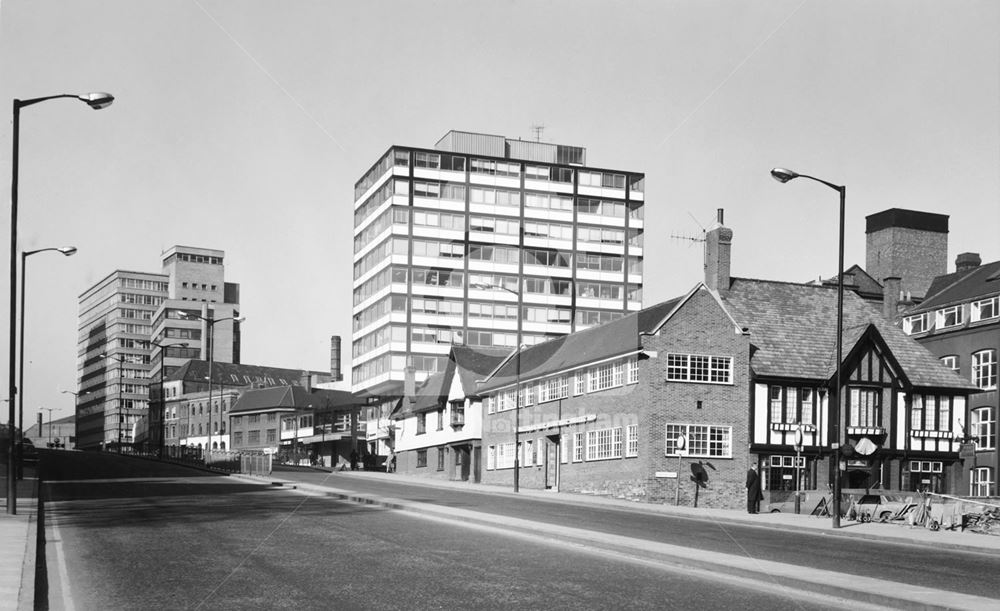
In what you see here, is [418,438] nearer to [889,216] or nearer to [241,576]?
[889,216]

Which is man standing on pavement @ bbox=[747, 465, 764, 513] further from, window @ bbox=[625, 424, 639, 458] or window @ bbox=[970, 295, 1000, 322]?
window @ bbox=[970, 295, 1000, 322]

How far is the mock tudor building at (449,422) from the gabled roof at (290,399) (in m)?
36.6

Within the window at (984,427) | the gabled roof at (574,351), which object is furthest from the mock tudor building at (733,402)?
the window at (984,427)

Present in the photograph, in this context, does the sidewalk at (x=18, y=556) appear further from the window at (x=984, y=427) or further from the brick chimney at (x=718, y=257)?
the window at (x=984, y=427)

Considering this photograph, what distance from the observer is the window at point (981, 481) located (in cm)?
6644

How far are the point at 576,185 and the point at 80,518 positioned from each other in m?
111

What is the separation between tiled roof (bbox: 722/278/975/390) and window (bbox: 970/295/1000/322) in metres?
7.02

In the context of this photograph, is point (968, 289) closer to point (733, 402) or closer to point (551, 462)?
point (733, 402)

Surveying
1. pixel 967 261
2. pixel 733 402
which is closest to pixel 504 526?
pixel 733 402

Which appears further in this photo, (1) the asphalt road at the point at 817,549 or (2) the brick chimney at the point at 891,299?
(2) the brick chimney at the point at 891,299

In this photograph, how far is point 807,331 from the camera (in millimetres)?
60969

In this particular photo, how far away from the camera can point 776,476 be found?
55.7 m

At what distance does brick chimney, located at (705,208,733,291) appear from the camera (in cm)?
6106

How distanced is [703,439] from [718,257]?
37.2 feet
